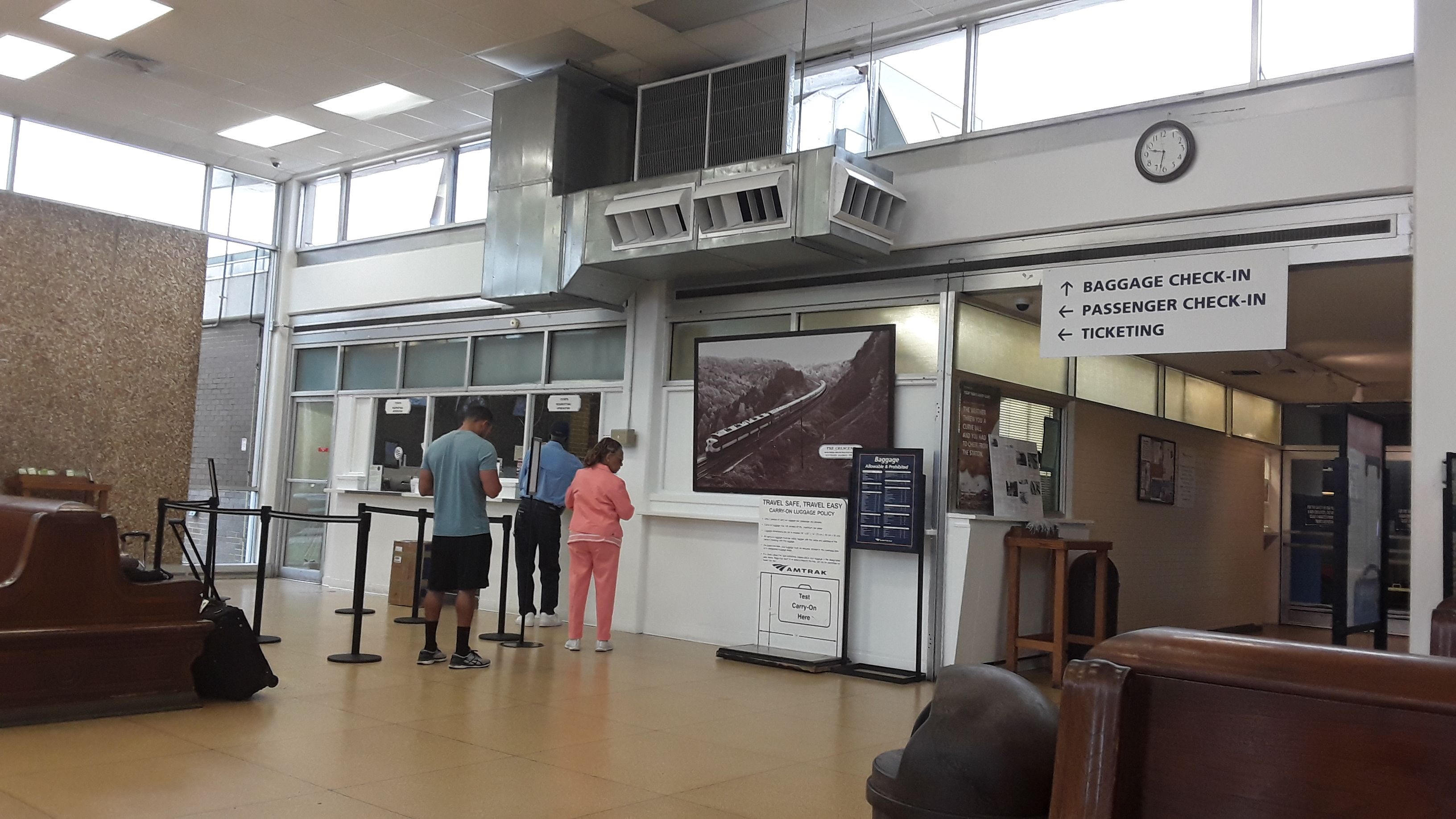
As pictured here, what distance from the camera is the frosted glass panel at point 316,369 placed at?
1186cm

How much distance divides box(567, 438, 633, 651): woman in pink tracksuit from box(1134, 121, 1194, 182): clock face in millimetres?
3758

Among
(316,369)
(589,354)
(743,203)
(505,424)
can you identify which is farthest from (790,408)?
(316,369)

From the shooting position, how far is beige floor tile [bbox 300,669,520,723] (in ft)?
16.7

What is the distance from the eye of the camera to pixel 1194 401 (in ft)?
34.6

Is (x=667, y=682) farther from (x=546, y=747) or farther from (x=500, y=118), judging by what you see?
(x=500, y=118)

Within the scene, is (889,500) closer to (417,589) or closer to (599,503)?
(599,503)

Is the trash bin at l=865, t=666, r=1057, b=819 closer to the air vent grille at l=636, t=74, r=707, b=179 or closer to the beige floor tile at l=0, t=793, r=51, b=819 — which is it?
the beige floor tile at l=0, t=793, r=51, b=819

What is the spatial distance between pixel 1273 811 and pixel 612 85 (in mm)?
8523

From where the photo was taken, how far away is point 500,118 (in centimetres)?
918

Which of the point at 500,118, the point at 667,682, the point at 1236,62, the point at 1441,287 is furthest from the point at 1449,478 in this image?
the point at 500,118

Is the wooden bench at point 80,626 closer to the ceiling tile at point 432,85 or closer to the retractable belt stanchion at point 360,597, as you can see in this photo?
the retractable belt stanchion at point 360,597

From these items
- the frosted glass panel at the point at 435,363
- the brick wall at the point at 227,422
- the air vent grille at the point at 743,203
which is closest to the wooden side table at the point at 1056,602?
the air vent grille at the point at 743,203

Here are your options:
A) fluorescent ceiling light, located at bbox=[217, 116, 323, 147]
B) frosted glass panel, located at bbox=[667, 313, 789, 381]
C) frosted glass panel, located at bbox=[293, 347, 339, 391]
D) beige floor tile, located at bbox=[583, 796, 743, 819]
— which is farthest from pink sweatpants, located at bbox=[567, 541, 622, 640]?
fluorescent ceiling light, located at bbox=[217, 116, 323, 147]

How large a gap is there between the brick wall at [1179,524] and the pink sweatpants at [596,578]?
3648 mm
